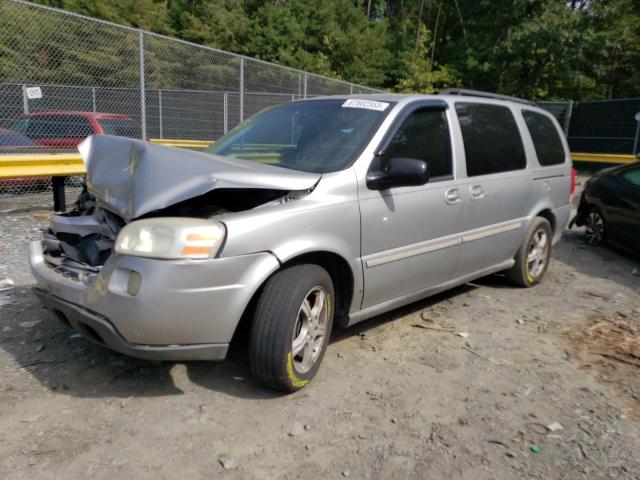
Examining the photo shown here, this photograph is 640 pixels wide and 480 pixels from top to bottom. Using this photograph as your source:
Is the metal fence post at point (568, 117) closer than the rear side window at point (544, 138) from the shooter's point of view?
No

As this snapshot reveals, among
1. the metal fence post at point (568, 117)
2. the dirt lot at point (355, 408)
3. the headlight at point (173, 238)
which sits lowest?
the dirt lot at point (355, 408)

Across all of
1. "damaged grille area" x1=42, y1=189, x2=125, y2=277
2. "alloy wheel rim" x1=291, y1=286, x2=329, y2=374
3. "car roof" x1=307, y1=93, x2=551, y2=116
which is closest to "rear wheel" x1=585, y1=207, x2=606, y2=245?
"car roof" x1=307, y1=93, x2=551, y2=116

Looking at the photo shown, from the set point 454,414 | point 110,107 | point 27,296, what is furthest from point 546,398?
point 110,107

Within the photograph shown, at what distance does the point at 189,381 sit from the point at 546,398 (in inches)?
85.8

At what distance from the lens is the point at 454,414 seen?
2994 millimetres

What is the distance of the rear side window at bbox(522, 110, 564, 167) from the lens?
17.3ft

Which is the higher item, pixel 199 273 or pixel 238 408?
pixel 199 273

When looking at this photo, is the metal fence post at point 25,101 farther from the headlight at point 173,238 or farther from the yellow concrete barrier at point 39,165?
the headlight at point 173,238

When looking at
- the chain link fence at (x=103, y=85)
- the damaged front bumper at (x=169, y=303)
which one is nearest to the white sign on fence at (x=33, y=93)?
the chain link fence at (x=103, y=85)

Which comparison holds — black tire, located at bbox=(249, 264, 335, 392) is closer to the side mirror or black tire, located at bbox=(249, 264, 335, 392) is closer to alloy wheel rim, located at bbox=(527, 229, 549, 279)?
the side mirror

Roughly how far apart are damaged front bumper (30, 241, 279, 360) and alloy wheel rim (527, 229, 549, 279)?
3.48m

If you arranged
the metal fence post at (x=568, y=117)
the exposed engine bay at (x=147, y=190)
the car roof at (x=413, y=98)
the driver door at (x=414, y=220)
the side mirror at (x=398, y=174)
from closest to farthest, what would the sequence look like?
the exposed engine bay at (x=147, y=190) → the side mirror at (x=398, y=174) → the driver door at (x=414, y=220) → the car roof at (x=413, y=98) → the metal fence post at (x=568, y=117)

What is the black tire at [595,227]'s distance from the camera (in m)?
7.43

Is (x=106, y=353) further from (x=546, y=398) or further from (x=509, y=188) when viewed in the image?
(x=509, y=188)
